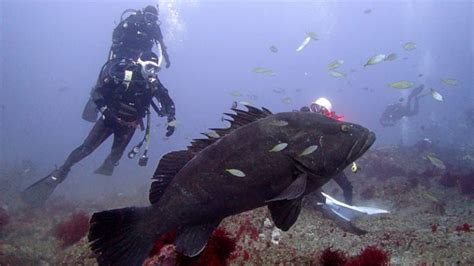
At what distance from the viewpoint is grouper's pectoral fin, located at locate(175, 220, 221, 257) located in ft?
10.7

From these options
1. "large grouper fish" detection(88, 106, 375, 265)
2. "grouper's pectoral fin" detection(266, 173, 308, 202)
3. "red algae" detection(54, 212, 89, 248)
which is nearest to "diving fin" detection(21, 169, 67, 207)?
"red algae" detection(54, 212, 89, 248)

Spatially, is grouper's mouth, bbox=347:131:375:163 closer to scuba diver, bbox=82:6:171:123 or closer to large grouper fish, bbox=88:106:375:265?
large grouper fish, bbox=88:106:375:265

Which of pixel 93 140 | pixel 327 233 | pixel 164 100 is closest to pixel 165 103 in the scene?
pixel 164 100

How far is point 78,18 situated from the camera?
568 feet

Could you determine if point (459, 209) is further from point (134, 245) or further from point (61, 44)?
point (61, 44)

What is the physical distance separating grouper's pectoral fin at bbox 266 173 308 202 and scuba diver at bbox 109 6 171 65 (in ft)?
25.6

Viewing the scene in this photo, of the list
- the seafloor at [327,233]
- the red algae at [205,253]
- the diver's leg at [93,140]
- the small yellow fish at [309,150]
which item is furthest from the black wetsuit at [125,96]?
the small yellow fish at [309,150]

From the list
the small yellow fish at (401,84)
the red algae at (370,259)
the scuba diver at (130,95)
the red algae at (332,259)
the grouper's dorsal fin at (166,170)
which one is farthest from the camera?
the small yellow fish at (401,84)

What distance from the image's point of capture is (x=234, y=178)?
329cm

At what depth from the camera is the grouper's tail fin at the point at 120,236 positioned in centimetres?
308

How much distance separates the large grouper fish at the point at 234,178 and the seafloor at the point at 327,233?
28.4 inches

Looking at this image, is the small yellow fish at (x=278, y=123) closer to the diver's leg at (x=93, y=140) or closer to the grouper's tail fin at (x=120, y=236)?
the grouper's tail fin at (x=120, y=236)

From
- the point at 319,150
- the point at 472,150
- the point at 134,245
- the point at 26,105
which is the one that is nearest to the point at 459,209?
the point at 319,150

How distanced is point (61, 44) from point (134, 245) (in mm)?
212303
